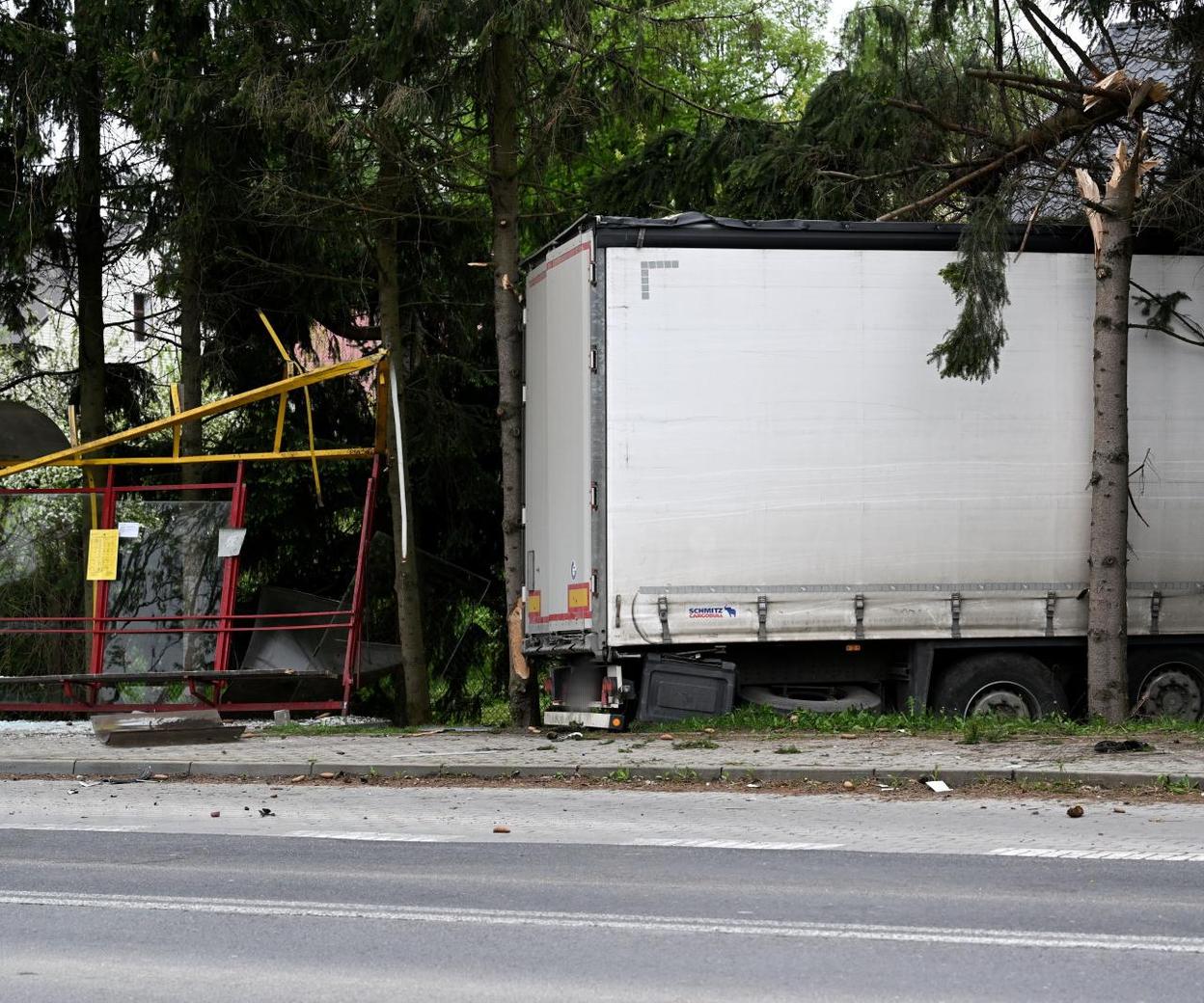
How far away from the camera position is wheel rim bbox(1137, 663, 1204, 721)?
15125 millimetres

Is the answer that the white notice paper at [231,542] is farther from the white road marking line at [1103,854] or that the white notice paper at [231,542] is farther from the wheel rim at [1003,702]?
the white road marking line at [1103,854]

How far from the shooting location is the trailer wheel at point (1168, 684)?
15.1 meters

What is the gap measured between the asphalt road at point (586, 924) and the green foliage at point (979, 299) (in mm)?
6078

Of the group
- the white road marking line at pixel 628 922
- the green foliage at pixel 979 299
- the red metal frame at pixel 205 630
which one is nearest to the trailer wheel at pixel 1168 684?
the green foliage at pixel 979 299

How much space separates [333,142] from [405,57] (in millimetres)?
1075

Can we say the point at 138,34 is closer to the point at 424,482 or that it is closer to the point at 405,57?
the point at 405,57

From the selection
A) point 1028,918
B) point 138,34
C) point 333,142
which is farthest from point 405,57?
point 1028,918

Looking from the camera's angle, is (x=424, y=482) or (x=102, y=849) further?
(x=424, y=482)

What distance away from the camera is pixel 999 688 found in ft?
49.0

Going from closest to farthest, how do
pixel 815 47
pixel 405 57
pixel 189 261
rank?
pixel 405 57, pixel 189 261, pixel 815 47

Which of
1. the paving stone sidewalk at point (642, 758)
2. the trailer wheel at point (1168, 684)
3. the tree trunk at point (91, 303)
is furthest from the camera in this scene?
the tree trunk at point (91, 303)

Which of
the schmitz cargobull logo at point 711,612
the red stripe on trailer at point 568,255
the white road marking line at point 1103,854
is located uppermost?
the red stripe on trailer at point 568,255

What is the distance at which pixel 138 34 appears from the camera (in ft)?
59.1

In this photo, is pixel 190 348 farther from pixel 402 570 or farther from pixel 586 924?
pixel 586 924
